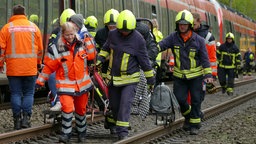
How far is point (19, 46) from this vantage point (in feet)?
31.8

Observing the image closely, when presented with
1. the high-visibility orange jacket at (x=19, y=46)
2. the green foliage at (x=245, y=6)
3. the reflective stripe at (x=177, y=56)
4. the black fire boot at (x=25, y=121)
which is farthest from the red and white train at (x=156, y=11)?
the green foliage at (x=245, y=6)

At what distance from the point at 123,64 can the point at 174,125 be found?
2381mm

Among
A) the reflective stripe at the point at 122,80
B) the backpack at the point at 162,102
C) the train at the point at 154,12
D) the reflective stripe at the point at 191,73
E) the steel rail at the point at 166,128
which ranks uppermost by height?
the train at the point at 154,12

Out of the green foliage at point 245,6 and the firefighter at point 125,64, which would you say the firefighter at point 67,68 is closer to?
the firefighter at point 125,64

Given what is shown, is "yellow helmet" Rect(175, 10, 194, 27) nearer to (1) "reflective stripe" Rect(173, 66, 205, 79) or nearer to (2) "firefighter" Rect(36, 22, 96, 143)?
(1) "reflective stripe" Rect(173, 66, 205, 79)

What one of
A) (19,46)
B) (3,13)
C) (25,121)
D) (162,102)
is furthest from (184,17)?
(3,13)

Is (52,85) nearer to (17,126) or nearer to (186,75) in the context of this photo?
(17,126)

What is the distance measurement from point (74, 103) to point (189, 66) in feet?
7.36

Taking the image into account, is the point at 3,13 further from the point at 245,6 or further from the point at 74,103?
the point at 245,6

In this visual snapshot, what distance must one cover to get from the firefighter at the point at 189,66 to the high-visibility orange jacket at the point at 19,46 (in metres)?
2.08

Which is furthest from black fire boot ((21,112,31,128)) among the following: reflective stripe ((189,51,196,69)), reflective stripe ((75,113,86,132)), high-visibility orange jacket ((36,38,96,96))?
reflective stripe ((189,51,196,69))

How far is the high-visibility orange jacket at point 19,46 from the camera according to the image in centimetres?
965

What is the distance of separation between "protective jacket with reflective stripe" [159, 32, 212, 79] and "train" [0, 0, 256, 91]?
4.22 meters

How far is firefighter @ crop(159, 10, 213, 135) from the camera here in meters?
9.84
